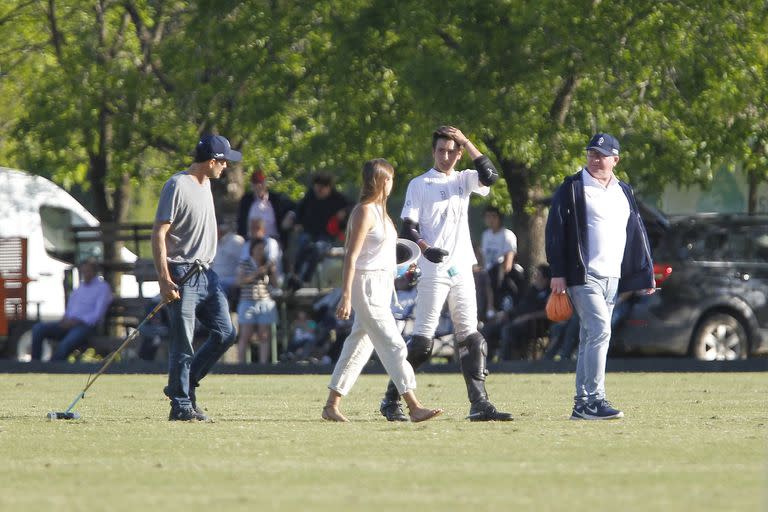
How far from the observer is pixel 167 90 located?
28.9 m

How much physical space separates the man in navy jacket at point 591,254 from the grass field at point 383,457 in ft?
1.24

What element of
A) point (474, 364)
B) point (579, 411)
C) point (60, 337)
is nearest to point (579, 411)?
point (579, 411)

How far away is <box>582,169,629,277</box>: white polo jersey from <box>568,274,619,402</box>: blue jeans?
0.30ft

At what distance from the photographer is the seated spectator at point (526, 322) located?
22203mm

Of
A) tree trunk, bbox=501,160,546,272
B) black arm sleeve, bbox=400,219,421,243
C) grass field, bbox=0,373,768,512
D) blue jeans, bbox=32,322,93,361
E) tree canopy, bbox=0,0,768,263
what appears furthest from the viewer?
tree trunk, bbox=501,160,546,272

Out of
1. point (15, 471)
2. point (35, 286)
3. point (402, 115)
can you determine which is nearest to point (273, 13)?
point (402, 115)

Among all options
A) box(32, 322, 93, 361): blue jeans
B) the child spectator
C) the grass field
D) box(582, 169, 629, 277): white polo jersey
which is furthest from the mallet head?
box(32, 322, 93, 361): blue jeans

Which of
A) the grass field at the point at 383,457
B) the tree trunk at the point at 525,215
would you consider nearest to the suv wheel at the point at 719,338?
the tree trunk at the point at 525,215

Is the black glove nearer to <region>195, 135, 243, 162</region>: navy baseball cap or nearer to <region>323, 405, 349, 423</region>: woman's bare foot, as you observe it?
<region>323, 405, 349, 423</region>: woman's bare foot

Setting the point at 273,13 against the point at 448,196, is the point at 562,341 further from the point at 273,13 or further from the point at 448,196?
the point at 448,196

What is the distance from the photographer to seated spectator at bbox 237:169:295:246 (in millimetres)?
22938

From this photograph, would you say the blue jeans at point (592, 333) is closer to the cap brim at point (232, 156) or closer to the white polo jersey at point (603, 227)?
the white polo jersey at point (603, 227)

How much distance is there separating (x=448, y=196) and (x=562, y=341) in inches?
384

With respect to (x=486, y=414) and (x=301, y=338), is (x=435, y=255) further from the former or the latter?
(x=301, y=338)
